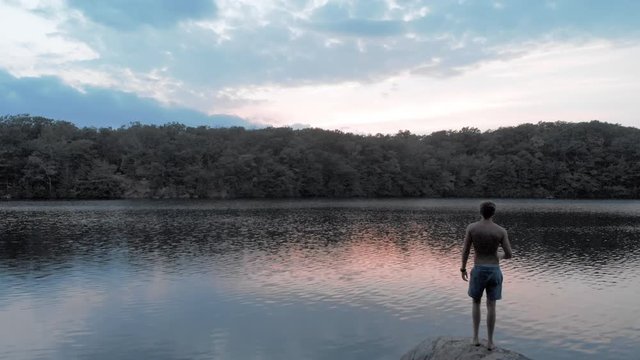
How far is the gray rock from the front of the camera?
8.28m

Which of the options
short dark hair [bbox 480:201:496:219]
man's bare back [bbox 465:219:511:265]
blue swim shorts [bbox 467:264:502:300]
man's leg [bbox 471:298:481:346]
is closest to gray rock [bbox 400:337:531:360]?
man's leg [bbox 471:298:481:346]

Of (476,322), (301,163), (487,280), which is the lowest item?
(476,322)

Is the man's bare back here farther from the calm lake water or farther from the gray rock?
the calm lake water

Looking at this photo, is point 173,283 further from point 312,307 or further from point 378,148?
point 378,148

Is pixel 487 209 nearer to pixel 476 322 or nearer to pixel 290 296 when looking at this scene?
pixel 476 322

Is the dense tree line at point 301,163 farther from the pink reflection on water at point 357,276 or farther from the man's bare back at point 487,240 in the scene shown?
the man's bare back at point 487,240

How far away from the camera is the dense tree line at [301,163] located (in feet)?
311

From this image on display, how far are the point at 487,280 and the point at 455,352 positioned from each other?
1328 mm

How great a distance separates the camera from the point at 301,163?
355 feet

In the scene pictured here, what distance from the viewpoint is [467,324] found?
15.0 metres

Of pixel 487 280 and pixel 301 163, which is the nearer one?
pixel 487 280

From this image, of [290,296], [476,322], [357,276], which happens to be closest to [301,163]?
[357,276]

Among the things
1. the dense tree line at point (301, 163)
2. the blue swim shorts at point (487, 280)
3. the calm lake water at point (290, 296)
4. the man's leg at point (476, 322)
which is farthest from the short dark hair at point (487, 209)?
the dense tree line at point (301, 163)

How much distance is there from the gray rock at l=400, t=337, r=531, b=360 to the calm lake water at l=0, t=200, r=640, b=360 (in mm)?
3348
